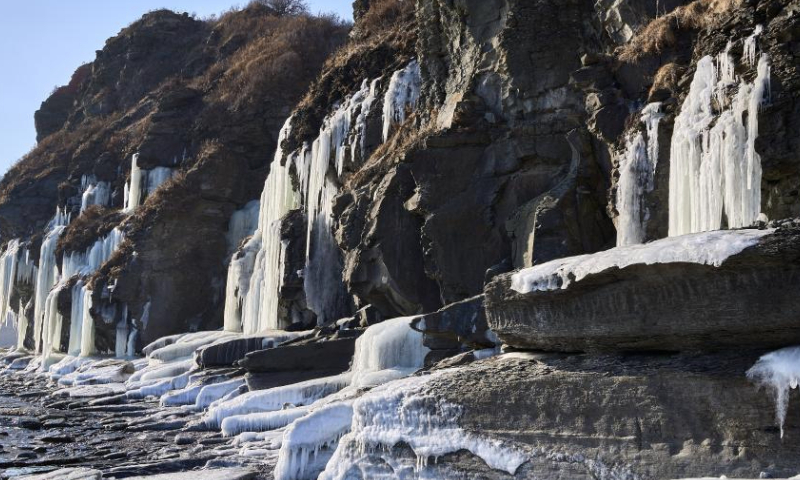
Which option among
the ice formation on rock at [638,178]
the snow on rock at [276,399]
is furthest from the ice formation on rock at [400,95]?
the ice formation on rock at [638,178]

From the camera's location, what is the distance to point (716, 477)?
6.78m

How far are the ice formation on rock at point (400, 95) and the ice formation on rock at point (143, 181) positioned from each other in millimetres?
19874

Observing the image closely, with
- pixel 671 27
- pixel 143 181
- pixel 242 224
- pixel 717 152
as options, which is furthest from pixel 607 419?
pixel 143 181

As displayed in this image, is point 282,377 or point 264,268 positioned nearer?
point 282,377

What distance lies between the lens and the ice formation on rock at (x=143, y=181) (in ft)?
138

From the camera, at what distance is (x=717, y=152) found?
41.7ft

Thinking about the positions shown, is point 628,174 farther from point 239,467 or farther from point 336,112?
point 336,112

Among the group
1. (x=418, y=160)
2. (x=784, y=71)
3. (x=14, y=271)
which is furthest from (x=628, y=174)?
(x=14, y=271)

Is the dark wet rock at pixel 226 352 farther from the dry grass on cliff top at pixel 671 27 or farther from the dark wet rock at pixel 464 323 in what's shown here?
the dry grass on cliff top at pixel 671 27

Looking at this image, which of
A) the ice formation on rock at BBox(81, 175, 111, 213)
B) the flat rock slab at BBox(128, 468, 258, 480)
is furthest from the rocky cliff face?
the flat rock slab at BBox(128, 468, 258, 480)

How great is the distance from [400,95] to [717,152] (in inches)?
535

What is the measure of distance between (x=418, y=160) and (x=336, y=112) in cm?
811

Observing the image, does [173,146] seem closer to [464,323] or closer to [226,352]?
[226,352]

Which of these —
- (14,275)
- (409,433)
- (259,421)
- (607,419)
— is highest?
(14,275)
